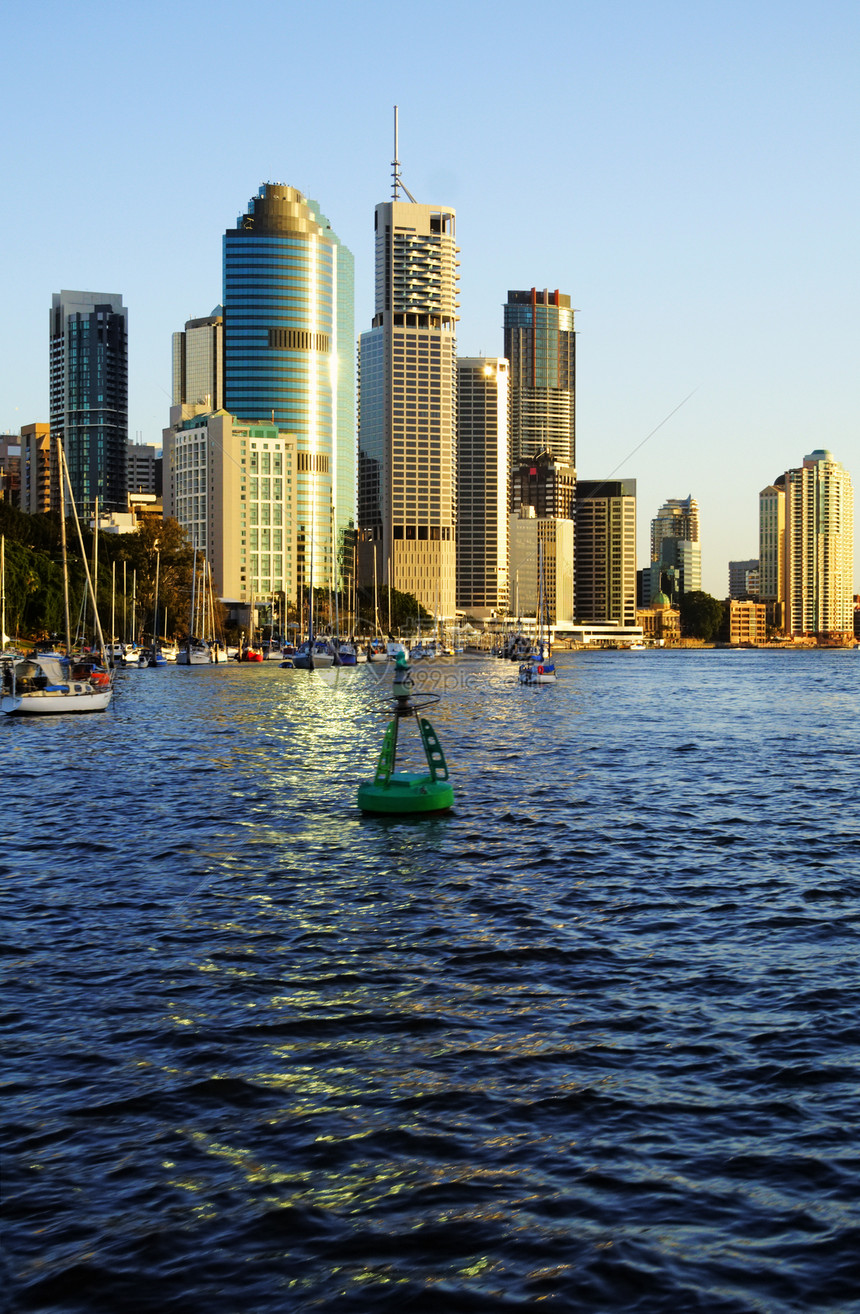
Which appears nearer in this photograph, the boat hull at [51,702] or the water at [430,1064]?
the water at [430,1064]

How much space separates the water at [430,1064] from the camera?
34.0ft

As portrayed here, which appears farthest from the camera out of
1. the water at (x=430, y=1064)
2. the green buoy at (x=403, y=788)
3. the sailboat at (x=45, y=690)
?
the sailboat at (x=45, y=690)

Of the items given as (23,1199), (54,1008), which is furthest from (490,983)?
(23,1199)

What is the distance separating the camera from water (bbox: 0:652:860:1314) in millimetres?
10367

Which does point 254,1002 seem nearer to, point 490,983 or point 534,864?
point 490,983

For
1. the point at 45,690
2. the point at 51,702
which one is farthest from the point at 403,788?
the point at 51,702

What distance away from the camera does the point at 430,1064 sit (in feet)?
48.6

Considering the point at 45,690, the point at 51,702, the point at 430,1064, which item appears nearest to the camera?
the point at 430,1064

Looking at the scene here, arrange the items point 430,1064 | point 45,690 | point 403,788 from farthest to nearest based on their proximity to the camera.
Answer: point 45,690 → point 403,788 → point 430,1064

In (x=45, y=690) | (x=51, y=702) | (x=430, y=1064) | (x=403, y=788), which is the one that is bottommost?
(x=430, y=1064)

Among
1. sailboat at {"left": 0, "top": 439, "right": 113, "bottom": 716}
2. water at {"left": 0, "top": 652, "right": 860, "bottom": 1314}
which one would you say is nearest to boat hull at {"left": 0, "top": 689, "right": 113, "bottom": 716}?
sailboat at {"left": 0, "top": 439, "right": 113, "bottom": 716}

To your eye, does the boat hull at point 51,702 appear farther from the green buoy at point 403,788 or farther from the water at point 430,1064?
the green buoy at point 403,788

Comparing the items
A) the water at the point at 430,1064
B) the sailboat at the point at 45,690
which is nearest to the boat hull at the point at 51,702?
the sailboat at the point at 45,690

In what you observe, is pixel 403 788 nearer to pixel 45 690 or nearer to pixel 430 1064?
pixel 430 1064
